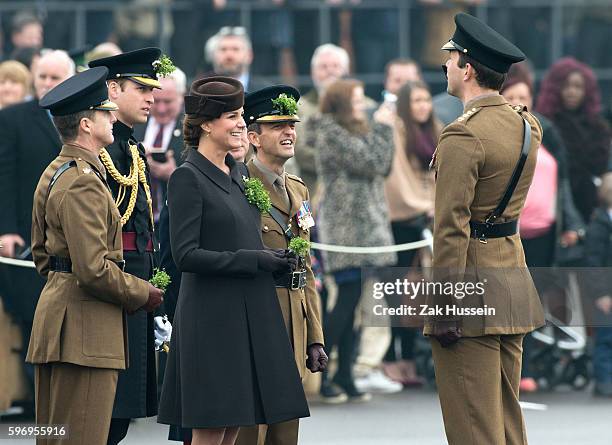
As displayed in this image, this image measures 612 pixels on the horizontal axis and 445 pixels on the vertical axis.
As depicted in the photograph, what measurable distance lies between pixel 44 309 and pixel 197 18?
8.94 metres

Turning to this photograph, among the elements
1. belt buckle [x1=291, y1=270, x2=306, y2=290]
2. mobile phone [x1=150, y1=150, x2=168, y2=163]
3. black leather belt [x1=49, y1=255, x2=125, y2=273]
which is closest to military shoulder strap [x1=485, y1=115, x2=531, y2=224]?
belt buckle [x1=291, y1=270, x2=306, y2=290]

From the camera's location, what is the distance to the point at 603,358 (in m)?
12.0

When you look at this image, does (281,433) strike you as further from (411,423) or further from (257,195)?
(411,423)

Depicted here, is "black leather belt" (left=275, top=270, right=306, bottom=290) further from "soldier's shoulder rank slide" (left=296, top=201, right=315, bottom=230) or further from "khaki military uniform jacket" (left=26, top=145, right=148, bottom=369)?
"khaki military uniform jacket" (left=26, top=145, right=148, bottom=369)

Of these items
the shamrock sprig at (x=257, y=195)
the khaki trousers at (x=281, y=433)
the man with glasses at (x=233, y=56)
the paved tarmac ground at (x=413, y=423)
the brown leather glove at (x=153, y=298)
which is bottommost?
the paved tarmac ground at (x=413, y=423)

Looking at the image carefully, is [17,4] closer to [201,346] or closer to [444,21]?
[444,21]

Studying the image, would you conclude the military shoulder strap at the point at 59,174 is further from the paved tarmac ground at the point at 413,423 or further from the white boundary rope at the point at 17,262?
the white boundary rope at the point at 17,262

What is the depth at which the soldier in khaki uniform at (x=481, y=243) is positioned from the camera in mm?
7426

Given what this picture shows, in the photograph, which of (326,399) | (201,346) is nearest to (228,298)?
(201,346)

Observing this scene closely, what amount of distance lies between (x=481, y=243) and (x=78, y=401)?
1.95 meters

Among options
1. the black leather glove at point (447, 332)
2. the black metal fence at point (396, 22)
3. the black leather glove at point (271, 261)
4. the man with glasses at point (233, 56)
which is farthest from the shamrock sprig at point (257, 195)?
the black metal fence at point (396, 22)

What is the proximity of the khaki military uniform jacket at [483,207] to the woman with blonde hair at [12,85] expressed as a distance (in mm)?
5175

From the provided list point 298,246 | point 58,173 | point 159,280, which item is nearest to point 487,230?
point 298,246

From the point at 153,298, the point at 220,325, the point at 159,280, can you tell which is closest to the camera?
the point at 220,325
